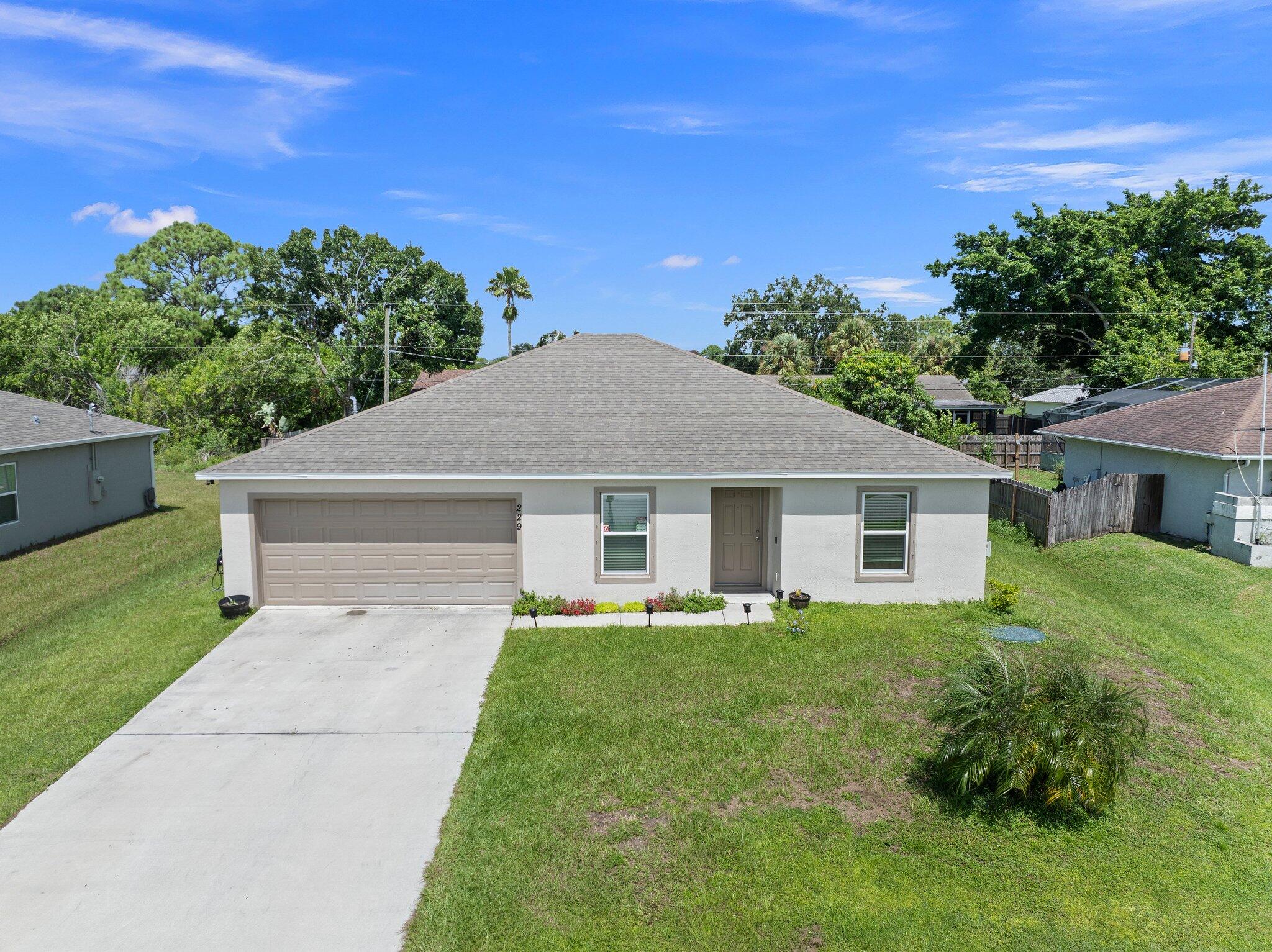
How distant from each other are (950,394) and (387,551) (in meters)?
44.0

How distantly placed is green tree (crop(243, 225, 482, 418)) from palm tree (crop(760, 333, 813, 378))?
22.0m

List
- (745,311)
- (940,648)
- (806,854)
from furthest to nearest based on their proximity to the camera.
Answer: (745,311) → (940,648) → (806,854)

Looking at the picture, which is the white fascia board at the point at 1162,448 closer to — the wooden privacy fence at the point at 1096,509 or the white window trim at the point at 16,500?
the wooden privacy fence at the point at 1096,509

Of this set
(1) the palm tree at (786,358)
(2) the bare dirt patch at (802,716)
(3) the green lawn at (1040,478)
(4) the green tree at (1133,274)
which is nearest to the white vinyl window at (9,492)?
(2) the bare dirt patch at (802,716)

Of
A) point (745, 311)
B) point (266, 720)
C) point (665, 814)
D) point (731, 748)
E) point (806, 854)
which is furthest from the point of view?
point (745, 311)

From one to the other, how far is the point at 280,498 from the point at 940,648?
1132 centimetres

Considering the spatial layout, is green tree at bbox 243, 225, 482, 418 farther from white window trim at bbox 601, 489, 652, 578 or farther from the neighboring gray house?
white window trim at bbox 601, 489, 652, 578

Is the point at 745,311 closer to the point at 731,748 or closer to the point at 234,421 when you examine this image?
the point at 234,421

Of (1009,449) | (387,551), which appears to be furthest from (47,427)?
(1009,449)

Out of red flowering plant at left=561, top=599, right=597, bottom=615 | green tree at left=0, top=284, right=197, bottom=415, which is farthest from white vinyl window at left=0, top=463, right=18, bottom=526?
green tree at left=0, top=284, right=197, bottom=415

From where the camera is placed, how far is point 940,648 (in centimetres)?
1125

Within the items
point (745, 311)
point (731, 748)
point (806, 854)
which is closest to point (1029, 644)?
point (731, 748)

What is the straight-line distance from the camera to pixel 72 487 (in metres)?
20.2

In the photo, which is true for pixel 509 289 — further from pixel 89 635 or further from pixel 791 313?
pixel 89 635
